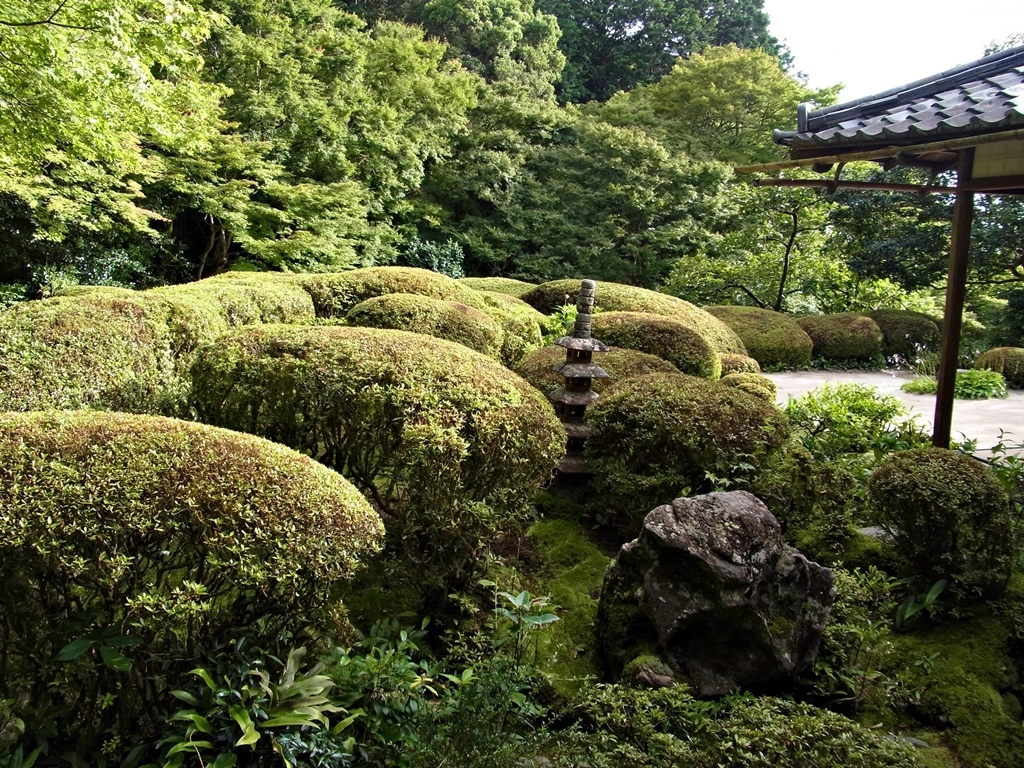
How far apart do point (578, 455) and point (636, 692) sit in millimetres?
2418

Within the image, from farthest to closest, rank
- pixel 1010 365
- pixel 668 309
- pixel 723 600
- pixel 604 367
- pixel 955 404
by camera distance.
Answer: pixel 1010 365 → pixel 955 404 → pixel 668 309 → pixel 604 367 → pixel 723 600

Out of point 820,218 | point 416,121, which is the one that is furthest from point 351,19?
point 820,218

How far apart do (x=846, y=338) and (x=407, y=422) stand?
39.3 feet

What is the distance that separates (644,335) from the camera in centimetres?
642

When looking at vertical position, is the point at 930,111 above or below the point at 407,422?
above

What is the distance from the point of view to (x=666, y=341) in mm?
6375

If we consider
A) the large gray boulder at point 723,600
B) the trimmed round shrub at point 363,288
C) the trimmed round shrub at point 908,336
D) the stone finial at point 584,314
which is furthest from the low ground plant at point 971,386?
the large gray boulder at point 723,600

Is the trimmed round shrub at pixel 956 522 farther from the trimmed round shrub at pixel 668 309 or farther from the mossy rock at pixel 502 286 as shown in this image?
the mossy rock at pixel 502 286

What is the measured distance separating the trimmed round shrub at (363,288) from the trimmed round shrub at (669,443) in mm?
3376

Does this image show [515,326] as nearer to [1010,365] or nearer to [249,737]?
[249,737]

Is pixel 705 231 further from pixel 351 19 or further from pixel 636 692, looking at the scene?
pixel 636 692

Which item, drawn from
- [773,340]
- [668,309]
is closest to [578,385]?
[668,309]

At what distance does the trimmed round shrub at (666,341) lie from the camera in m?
6.32

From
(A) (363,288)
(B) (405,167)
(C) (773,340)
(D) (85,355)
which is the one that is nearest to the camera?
(D) (85,355)
